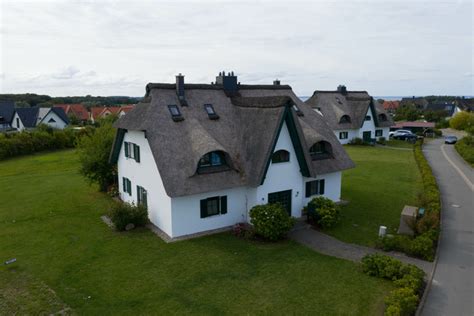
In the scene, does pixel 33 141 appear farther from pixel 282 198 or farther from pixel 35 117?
pixel 282 198

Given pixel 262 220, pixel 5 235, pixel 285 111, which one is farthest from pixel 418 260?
pixel 5 235

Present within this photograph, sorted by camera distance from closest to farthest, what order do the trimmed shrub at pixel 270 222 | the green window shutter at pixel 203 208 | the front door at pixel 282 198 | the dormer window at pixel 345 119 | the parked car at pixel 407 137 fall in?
the trimmed shrub at pixel 270 222 < the green window shutter at pixel 203 208 < the front door at pixel 282 198 < the dormer window at pixel 345 119 < the parked car at pixel 407 137

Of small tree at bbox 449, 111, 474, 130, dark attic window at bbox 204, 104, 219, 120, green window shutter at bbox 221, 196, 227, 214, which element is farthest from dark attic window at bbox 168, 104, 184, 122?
small tree at bbox 449, 111, 474, 130

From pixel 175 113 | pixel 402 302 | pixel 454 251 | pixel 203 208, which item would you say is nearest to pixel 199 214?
pixel 203 208

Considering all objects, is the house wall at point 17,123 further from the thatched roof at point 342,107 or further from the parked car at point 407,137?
the parked car at point 407,137

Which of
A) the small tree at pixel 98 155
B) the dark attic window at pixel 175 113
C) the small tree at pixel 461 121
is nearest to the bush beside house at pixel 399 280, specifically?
the dark attic window at pixel 175 113
